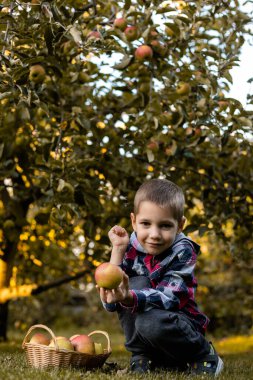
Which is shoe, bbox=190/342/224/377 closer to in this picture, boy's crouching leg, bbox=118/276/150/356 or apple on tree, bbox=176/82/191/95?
boy's crouching leg, bbox=118/276/150/356

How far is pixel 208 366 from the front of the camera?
2.61m

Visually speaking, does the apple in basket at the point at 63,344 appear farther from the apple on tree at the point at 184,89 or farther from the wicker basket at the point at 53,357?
the apple on tree at the point at 184,89

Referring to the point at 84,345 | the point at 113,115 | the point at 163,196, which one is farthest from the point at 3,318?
the point at 163,196

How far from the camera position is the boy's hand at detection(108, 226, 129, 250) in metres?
2.66

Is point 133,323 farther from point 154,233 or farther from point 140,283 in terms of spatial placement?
point 154,233

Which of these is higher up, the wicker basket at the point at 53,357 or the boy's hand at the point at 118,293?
the boy's hand at the point at 118,293

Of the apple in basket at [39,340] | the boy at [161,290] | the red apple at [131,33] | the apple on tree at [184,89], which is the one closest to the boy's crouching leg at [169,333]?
the boy at [161,290]

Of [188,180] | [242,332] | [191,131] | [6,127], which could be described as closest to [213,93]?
[191,131]

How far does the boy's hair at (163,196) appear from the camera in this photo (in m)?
2.60

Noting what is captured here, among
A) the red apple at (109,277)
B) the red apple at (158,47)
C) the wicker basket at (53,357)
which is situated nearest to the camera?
the red apple at (109,277)

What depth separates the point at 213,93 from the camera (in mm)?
3508

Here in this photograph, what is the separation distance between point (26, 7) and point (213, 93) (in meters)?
1.12

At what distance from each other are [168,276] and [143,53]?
1.10 metres

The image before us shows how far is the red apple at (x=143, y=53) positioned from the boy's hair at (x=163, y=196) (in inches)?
26.2
